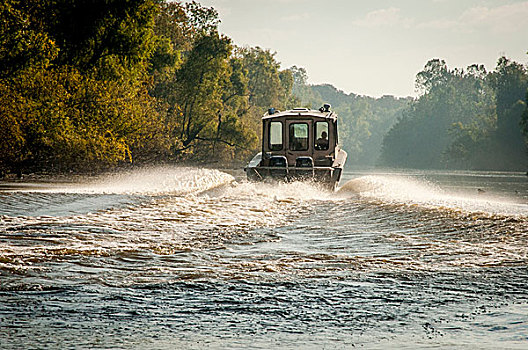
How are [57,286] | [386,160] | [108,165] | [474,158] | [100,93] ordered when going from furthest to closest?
[386,160] → [474,158] → [108,165] → [100,93] → [57,286]

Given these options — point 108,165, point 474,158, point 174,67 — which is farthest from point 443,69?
point 108,165

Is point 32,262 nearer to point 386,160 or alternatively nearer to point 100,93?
point 100,93

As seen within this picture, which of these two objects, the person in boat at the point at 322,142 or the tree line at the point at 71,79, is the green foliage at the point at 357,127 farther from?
the person in boat at the point at 322,142

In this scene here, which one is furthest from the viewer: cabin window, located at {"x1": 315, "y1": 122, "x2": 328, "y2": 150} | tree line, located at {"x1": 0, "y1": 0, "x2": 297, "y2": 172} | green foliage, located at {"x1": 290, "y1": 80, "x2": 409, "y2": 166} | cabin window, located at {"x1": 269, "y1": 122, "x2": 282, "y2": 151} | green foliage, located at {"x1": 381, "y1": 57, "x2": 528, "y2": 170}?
green foliage, located at {"x1": 290, "y1": 80, "x2": 409, "y2": 166}

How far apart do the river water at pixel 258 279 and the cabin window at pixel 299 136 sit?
8956 millimetres

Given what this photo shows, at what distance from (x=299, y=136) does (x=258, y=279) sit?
1551cm

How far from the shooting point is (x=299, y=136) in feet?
74.2

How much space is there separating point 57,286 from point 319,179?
14.0 m

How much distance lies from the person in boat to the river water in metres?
8.78

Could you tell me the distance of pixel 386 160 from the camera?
12394cm

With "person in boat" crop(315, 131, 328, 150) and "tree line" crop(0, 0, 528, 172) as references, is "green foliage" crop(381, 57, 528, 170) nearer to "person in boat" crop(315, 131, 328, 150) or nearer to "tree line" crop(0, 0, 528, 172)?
"tree line" crop(0, 0, 528, 172)

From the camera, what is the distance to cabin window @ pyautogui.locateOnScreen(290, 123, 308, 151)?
22.5 metres

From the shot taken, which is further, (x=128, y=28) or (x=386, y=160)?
(x=386, y=160)

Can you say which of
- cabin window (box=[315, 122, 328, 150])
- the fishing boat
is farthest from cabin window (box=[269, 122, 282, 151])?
cabin window (box=[315, 122, 328, 150])
